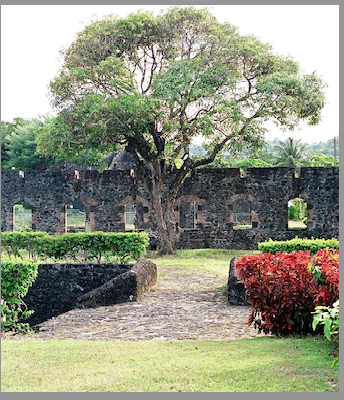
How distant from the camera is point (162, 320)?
9.11 metres

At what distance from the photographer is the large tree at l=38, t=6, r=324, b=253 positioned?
17.4 metres

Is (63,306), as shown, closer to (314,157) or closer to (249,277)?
(249,277)

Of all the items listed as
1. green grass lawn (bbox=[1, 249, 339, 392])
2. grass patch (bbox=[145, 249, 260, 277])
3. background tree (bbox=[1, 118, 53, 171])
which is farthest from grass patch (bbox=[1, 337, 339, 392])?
background tree (bbox=[1, 118, 53, 171])

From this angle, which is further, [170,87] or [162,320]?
[170,87]

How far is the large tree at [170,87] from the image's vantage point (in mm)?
17438

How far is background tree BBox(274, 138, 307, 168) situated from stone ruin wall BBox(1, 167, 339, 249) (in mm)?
25407

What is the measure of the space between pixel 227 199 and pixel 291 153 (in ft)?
87.9

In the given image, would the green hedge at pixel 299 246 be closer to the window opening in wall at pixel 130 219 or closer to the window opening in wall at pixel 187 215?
the window opening in wall at pixel 130 219

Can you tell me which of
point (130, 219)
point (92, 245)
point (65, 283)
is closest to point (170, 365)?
point (65, 283)

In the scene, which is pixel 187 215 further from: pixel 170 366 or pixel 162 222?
pixel 170 366

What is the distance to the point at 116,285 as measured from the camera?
10.8 meters

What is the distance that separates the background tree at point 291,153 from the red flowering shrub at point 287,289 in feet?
129

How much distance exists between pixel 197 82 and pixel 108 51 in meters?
3.13

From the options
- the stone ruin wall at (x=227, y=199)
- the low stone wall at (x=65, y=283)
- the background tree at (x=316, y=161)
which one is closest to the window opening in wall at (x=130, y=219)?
the stone ruin wall at (x=227, y=199)
